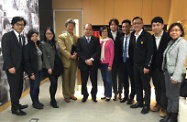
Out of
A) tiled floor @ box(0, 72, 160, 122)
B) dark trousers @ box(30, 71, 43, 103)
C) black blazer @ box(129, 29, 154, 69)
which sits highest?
black blazer @ box(129, 29, 154, 69)

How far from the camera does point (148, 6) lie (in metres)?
6.09

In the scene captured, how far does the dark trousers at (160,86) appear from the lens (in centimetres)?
289

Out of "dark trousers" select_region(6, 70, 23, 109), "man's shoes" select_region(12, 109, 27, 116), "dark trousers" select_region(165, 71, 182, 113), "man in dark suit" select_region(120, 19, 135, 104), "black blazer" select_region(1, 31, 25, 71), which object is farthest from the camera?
"man in dark suit" select_region(120, 19, 135, 104)

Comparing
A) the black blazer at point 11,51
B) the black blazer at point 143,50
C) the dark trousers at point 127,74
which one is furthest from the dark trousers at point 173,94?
the black blazer at point 11,51

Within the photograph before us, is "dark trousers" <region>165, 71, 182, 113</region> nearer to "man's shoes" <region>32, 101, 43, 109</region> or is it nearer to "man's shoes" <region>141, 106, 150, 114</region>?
"man's shoes" <region>141, 106, 150, 114</region>

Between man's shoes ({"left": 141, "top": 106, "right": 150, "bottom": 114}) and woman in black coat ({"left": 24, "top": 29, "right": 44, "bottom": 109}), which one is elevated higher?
woman in black coat ({"left": 24, "top": 29, "right": 44, "bottom": 109})

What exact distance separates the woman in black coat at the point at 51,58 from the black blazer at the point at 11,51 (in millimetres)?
420

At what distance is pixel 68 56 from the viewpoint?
3418mm

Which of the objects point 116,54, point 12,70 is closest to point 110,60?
point 116,54

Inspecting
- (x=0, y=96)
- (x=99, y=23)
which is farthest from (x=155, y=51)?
(x=99, y=23)

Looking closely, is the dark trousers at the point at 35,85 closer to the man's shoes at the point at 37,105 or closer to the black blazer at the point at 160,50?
the man's shoes at the point at 37,105

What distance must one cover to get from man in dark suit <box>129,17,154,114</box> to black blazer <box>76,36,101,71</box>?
0.66 meters

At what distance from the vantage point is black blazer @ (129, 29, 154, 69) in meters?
2.90

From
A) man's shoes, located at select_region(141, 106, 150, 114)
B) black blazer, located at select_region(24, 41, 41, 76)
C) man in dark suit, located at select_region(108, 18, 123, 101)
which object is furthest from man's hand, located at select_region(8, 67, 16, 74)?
man's shoes, located at select_region(141, 106, 150, 114)
